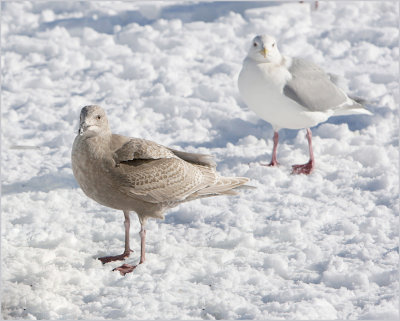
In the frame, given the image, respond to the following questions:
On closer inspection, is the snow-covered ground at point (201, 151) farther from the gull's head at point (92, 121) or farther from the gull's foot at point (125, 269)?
the gull's head at point (92, 121)

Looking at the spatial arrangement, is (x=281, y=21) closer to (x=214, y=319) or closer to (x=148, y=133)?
(x=148, y=133)

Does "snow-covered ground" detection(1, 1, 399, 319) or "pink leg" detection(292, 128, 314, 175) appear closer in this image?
"snow-covered ground" detection(1, 1, 399, 319)

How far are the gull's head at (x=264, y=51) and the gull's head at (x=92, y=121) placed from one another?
7.50ft

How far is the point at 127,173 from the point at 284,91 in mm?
2280

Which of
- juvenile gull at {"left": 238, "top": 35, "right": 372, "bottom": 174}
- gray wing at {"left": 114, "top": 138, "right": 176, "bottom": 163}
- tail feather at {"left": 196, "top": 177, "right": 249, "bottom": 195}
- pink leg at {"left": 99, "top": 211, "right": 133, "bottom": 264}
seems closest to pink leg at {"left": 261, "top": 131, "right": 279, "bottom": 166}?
juvenile gull at {"left": 238, "top": 35, "right": 372, "bottom": 174}

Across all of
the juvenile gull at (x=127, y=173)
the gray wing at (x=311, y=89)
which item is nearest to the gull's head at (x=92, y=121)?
Answer: the juvenile gull at (x=127, y=173)

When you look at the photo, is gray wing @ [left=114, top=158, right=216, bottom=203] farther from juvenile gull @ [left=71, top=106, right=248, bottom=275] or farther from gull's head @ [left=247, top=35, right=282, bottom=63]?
gull's head @ [left=247, top=35, right=282, bottom=63]

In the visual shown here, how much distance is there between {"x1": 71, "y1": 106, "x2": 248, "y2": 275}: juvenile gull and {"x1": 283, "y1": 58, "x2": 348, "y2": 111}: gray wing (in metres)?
1.77

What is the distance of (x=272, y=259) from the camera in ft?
16.4

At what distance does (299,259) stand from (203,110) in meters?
2.95

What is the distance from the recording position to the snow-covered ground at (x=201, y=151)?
15.3 feet

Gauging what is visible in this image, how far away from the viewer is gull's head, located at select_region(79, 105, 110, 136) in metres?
4.76

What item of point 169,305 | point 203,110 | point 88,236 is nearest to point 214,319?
point 169,305

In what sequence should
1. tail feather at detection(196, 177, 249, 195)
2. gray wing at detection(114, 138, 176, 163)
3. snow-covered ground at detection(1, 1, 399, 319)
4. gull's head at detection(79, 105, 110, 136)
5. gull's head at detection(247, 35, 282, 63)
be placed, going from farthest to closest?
gull's head at detection(247, 35, 282, 63) → tail feather at detection(196, 177, 249, 195) → gray wing at detection(114, 138, 176, 163) → gull's head at detection(79, 105, 110, 136) → snow-covered ground at detection(1, 1, 399, 319)
